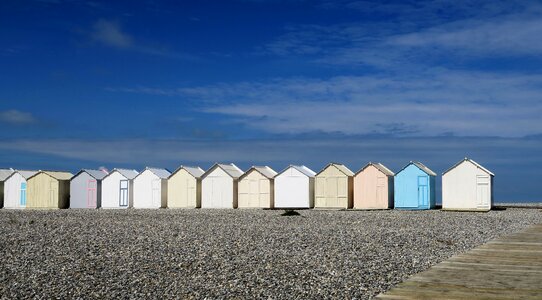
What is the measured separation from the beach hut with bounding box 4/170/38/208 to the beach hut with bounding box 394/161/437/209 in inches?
1074

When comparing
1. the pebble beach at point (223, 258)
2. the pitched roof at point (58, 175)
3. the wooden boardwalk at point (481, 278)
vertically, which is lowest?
the pebble beach at point (223, 258)

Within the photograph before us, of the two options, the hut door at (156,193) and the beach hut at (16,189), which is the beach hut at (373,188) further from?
the beach hut at (16,189)

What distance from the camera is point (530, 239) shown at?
35.6 ft

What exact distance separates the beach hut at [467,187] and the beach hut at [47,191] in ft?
88.4

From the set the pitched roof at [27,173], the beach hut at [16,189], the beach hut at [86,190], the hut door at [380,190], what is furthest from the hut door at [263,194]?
the beach hut at [16,189]

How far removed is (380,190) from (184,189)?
43.8ft

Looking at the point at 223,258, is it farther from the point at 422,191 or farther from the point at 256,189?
the point at 256,189

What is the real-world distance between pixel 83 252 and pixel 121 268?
303cm

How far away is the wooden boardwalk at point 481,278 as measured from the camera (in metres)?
5.13

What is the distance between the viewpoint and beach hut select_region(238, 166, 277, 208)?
39.5m

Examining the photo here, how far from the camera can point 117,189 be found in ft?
142

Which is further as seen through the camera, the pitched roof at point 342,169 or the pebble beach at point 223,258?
the pitched roof at point 342,169

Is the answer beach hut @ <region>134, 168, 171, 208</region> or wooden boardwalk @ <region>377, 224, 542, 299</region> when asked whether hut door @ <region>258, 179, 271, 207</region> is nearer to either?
beach hut @ <region>134, 168, 171, 208</region>

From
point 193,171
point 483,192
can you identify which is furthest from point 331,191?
point 193,171
